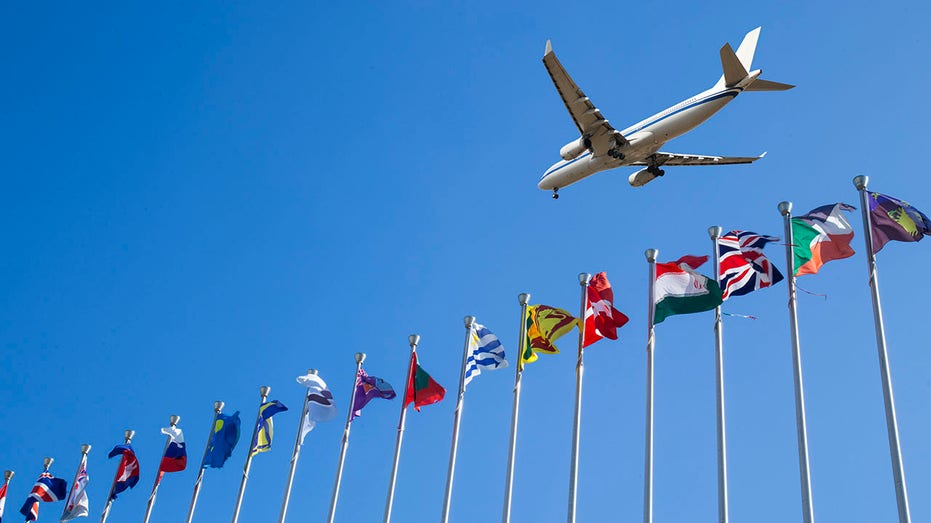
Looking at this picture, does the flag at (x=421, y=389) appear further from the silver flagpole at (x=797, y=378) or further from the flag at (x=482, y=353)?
the silver flagpole at (x=797, y=378)

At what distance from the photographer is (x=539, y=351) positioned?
28797 millimetres

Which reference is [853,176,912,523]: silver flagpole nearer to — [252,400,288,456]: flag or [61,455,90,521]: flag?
[252,400,288,456]: flag

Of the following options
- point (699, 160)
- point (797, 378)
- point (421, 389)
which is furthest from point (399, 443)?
point (699, 160)

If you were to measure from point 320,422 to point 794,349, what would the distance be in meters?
15.6

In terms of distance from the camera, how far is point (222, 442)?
109ft

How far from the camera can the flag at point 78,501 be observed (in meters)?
Answer: 33.9

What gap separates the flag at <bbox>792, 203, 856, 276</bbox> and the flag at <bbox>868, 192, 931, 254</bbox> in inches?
40.6

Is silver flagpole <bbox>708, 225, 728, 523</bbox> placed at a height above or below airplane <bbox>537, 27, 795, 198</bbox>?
below

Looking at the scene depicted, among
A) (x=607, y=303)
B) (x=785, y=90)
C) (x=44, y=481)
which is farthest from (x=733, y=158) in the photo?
(x=44, y=481)

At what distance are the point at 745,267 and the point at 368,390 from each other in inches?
499

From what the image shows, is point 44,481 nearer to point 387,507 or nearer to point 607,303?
point 387,507

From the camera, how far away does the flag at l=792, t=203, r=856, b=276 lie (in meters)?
25.2

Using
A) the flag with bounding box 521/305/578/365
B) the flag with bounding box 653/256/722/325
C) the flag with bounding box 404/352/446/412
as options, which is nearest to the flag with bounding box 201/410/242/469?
the flag with bounding box 404/352/446/412

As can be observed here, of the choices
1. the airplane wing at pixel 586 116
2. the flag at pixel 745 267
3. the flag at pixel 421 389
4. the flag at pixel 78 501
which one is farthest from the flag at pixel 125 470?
the airplane wing at pixel 586 116
